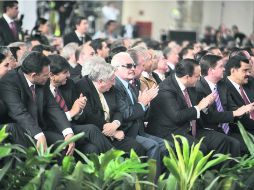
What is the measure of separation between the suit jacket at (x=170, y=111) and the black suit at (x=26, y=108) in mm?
1395

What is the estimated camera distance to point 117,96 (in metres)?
8.42

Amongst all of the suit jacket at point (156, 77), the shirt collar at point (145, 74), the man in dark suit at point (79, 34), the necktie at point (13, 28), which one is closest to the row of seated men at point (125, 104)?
the shirt collar at point (145, 74)

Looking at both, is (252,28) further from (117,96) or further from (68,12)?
(117,96)

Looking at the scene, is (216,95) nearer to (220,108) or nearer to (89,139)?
(220,108)

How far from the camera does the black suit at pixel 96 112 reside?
8102 mm

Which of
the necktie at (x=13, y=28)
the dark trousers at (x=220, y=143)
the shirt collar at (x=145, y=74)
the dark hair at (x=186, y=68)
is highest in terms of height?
the dark hair at (x=186, y=68)

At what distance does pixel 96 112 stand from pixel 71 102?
0.93 ft

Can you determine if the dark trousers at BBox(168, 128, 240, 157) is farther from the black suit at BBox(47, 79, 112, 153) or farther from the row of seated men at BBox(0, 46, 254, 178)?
the black suit at BBox(47, 79, 112, 153)

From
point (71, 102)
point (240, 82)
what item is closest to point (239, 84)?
point (240, 82)

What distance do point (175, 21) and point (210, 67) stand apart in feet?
92.7

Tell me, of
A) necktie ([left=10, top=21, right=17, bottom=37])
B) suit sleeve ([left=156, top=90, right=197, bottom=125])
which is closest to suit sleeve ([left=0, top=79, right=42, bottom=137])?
suit sleeve ([left=156, top=90, right=197, bottom=125])

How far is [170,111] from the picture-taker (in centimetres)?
852

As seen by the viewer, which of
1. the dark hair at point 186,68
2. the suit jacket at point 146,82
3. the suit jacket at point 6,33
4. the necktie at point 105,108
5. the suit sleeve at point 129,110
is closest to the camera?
the necktie at point 105,108

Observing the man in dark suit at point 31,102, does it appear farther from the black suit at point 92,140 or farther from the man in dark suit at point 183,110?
the man in dark suit at point 183,110
